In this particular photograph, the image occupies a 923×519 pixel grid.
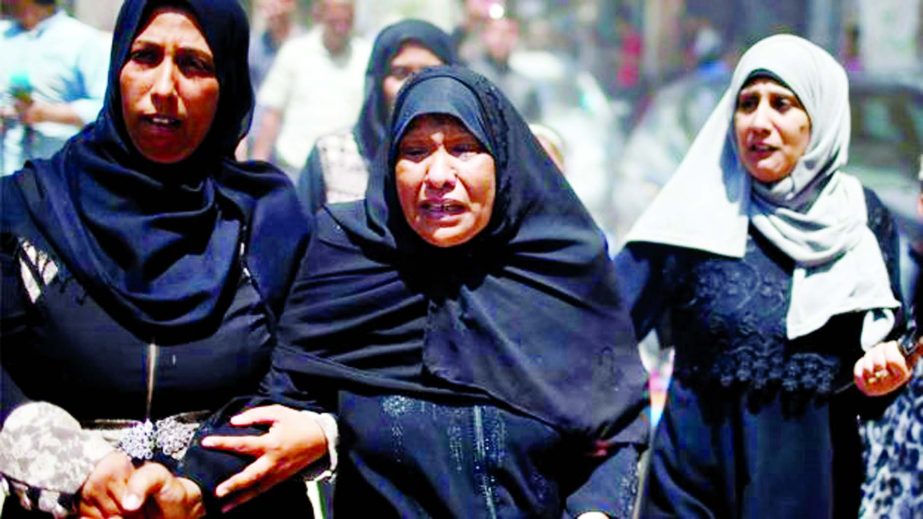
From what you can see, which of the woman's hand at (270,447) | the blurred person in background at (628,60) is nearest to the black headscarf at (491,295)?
the woman's hand at (270,447)

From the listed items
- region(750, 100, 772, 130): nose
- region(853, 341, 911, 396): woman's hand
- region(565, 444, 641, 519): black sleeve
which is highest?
region(750, 100, 772, 130): nose

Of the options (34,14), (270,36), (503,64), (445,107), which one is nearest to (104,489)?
(445,107)

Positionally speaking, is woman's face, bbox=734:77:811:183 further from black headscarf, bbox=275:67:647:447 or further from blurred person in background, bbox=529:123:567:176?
blurred person in background, bbox=529:123:567:176

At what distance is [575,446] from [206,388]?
2.45 ft

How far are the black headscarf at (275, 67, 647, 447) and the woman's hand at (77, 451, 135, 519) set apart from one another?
1.32 feet

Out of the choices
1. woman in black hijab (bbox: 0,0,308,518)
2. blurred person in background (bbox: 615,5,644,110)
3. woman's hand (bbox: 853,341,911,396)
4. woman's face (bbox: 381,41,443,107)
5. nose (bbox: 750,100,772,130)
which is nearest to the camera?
woman in black hijab (bbox: 0,0,308,518)

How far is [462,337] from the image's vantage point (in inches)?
114

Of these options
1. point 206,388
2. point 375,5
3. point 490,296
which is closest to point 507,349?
point 490,296

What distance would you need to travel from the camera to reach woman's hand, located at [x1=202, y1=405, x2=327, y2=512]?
8.91ft

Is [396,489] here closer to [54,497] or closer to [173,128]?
[54,497]

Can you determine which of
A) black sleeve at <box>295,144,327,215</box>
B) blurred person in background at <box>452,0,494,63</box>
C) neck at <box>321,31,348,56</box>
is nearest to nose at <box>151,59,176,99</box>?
black sleeve at <box>295,144,327,215</box>

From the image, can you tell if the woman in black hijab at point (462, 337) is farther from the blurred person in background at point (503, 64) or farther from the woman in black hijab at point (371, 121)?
the blurred person in background at point (503, 64)

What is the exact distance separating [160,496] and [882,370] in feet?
5.55

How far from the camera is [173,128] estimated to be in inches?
111
